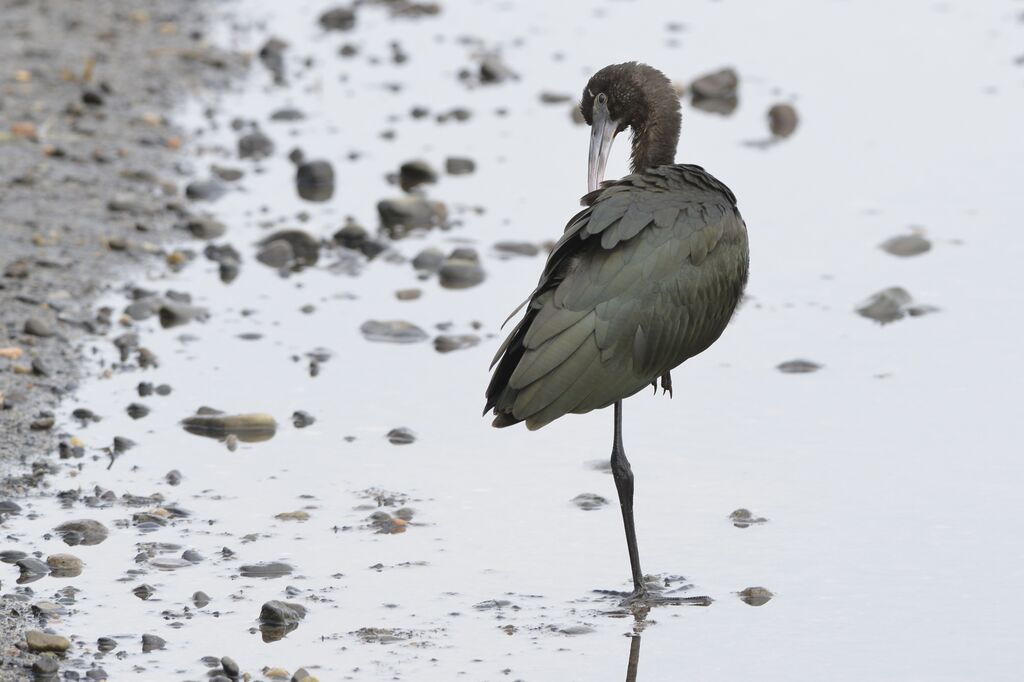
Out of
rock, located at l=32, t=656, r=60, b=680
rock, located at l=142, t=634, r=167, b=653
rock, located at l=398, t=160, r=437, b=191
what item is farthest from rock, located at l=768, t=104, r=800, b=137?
rock, located at l=32, t=656, r=60, b=680

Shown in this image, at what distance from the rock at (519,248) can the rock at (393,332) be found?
160 centimetres

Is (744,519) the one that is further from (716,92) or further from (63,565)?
(716,92)

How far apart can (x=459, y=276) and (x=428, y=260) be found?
13.3 inches

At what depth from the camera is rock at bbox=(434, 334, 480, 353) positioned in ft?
32.6

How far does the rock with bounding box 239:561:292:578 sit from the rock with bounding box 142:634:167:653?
722mm

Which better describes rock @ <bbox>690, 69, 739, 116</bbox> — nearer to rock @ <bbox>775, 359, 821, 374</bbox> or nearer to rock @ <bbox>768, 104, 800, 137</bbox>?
rock @ <bbox>768, 104, 800, 137</bbox>

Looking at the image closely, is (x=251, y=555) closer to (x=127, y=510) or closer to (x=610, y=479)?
(x=127, y=510)

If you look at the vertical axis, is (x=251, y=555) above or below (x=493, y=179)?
below

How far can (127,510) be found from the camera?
7.58 m

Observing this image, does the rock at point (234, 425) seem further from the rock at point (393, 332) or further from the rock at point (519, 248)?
the rock at point (519, 248)

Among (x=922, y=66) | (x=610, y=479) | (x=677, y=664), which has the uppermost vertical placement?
(x=922, y=66)

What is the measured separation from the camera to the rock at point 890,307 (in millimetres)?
10258

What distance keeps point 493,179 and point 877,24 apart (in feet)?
20.1

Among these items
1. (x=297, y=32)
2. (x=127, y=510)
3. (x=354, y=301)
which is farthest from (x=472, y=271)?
(x=297, y=32)
